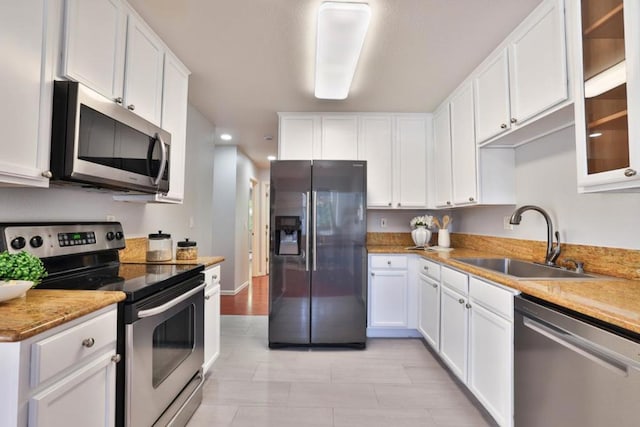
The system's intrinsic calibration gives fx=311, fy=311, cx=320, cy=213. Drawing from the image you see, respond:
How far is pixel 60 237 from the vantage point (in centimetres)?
159

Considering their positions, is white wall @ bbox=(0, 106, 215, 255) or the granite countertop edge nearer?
the granite countertop edge

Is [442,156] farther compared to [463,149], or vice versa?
[442,156]

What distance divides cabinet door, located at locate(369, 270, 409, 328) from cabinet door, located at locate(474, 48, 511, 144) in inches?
57.9

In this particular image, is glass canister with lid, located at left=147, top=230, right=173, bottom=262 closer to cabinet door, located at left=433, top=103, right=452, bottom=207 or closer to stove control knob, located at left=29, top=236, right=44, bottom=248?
stove control knob, located at left=29, top=236, right=44, bottom=248

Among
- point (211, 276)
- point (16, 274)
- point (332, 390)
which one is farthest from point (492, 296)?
point (16, 274)

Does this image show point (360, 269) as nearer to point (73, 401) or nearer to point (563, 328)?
point (563, 328)

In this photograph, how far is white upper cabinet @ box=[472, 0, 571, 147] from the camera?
1624 millimetres

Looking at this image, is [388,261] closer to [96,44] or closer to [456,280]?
[456,280]

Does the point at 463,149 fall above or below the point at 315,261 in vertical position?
above

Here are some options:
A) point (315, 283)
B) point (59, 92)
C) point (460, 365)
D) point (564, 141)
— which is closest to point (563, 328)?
point (460, 365)

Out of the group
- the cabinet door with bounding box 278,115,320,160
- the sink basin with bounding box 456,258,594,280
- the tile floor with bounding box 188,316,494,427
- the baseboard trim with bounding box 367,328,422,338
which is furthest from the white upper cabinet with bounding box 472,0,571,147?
the baseboard trim with bounding box 367,328,422,338

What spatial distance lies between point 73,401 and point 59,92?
4.05 ft

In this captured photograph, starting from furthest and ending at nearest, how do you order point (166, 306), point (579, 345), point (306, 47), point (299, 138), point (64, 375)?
point (299, 138), point (306, 47), point (166, 306), point (579, 345), point (64, 375)

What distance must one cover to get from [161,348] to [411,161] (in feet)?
9.47
